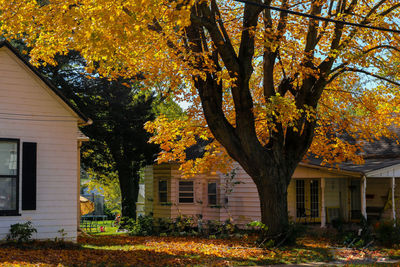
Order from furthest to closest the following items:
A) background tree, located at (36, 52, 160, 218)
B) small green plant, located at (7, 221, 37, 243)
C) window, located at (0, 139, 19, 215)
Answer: background tree, located at (36, 52, 160, 218) < window, located at (0, 139, 19, 215) < small green plant, located at (7, 221, 37, 243)

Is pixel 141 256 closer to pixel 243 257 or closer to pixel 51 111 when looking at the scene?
pixel 243 257

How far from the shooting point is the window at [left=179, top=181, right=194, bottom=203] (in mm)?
24891

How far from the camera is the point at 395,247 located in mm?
16594

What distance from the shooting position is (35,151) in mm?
14797

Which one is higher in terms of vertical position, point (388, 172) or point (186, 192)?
point (388, 172)

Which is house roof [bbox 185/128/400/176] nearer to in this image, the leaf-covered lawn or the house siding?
the house siding

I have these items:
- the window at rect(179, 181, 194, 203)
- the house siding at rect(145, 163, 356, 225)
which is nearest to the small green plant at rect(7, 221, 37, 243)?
the house siding at rect(145, 163, 356, 225)

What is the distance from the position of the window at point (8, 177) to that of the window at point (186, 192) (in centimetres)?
1140

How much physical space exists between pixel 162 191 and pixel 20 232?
12144mm

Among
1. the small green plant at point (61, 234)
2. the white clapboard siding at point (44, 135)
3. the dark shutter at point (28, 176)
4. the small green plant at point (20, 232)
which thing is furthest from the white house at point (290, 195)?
the small green plant at point (20, 232)

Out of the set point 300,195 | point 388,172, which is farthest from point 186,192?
point 388,172

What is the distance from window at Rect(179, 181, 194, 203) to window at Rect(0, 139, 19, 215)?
37.4 ft

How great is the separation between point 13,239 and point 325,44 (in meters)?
12.2

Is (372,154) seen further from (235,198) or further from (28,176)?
(28,176)
